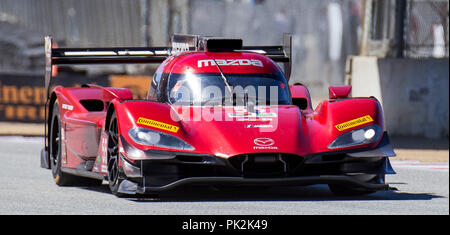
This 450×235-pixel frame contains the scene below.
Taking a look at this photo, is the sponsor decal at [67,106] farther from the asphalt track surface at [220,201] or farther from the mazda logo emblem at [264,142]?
the mazda logo emblem at [264,142]

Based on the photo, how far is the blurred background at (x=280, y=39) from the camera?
20.8 metres

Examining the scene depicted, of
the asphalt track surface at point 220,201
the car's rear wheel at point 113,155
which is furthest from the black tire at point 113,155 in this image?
the asphalt track surface at point 220,201

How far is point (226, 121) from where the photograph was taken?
8.20 metres

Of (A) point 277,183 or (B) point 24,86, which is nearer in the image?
(A) point 277,183

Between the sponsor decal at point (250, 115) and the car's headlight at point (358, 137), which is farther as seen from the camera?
the sponsor decal at point (250, 115)

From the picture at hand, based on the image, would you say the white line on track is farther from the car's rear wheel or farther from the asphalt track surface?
the car's rear wheel

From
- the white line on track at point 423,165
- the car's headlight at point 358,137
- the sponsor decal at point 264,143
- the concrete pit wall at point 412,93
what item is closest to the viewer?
the sponsor decal at point 264,143

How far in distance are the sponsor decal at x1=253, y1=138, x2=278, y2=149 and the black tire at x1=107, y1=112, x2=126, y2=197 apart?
126 centimetres

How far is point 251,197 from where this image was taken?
8594 mm

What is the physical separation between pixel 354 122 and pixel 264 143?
3.25ft

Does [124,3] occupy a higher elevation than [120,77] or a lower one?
higher

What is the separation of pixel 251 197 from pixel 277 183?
0.75 meters
